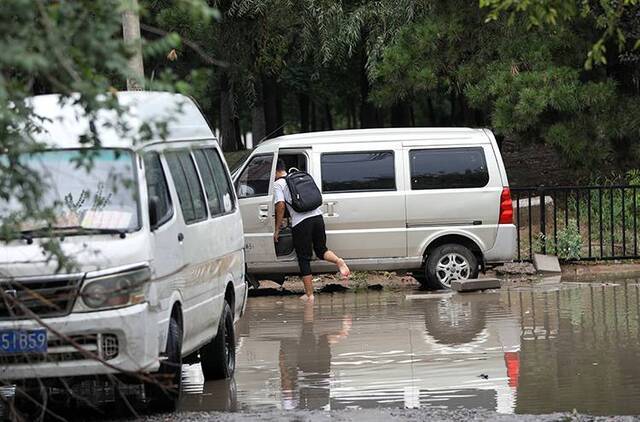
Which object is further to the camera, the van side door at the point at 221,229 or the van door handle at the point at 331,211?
the van door handle at the point at 331,211

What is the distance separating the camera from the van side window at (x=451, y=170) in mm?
17516

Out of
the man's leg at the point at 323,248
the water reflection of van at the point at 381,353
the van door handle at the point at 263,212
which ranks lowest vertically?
the water reflection of van at the point at 381,353

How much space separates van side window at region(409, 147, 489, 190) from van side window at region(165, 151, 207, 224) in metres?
7.44

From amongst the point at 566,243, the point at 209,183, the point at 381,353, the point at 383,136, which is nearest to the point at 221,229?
the point at 209,183

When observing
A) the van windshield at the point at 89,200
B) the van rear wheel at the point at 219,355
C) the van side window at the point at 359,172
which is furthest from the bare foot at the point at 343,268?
the van windshield at the point at 89,200

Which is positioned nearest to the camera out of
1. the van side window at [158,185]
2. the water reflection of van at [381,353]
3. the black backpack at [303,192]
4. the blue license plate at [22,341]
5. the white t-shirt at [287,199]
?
the blue license plate at [22,341]

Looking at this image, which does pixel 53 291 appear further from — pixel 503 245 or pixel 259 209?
pixel 503 245

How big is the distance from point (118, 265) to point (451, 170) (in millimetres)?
9648

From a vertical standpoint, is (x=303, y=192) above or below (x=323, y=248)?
above

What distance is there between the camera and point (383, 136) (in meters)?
17.7

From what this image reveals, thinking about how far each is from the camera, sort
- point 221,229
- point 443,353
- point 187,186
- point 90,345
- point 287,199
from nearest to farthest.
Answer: point 90,345, point 187,186, point 221,229, point 443,353, point 287,199

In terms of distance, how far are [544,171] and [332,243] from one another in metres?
12.6

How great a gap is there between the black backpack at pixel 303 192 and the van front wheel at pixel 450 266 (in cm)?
196

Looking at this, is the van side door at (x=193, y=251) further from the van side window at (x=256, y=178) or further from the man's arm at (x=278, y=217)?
the van side window at (x=256, y=178)
